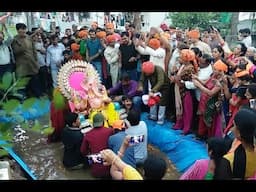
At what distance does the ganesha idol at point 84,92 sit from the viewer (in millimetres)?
5809

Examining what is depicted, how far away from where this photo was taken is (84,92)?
19.7 ft

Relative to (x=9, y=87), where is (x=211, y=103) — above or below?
below

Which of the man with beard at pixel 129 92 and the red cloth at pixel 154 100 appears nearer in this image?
the red cloth at pixel 154 100

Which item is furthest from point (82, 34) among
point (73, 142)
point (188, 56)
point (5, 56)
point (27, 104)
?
point (27, 104)

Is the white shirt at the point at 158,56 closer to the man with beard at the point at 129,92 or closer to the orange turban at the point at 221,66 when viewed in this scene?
the man with beard at the point at 129,92

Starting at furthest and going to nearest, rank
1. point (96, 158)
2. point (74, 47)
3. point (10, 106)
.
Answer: point (74, 47) < point (96, 158) < point (10, 106)

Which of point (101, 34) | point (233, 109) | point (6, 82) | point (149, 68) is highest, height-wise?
point (6, 82)

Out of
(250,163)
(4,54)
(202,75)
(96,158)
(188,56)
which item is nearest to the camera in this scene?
(250,163)

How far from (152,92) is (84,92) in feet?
3.58

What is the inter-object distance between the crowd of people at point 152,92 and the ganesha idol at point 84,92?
0.42 feet

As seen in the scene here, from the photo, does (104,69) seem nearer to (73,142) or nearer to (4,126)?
(73,142)

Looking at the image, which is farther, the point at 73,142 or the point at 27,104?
the point at 73,142

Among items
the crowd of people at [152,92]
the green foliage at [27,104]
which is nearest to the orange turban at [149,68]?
the crowd of people at [152,92]
